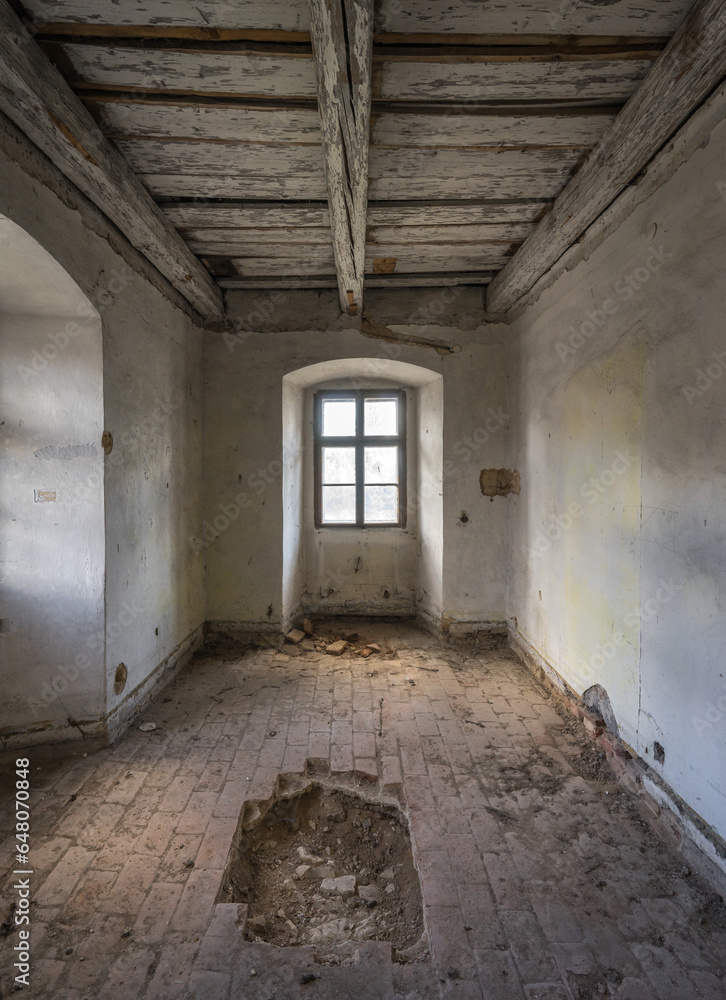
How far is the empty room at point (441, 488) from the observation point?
178cm

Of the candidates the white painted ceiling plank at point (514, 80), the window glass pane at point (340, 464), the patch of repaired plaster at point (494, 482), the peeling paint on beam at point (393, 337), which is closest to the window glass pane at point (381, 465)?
the window glass pane at point (340, 464)

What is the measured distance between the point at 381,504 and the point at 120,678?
3184 millimetres

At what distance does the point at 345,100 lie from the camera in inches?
76.8

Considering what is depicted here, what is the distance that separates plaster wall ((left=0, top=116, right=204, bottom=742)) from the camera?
7.90 ft

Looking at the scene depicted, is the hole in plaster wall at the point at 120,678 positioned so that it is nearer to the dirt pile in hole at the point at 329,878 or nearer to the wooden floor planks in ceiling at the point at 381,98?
the dirt pile in hole at the point at 329,878

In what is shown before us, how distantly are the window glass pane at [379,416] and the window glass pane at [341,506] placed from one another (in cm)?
71

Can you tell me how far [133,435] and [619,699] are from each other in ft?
11.0

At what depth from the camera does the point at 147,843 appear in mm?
2197

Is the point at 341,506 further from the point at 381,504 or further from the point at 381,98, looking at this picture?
the point at 381,98

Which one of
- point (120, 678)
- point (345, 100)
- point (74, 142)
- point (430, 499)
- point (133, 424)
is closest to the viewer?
point (345, 100)

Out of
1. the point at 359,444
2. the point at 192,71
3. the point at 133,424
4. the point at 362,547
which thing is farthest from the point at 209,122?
the point at 362,547

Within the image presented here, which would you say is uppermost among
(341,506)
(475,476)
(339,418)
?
(339,418)

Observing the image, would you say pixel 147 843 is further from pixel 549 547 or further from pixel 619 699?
pixel 549 547

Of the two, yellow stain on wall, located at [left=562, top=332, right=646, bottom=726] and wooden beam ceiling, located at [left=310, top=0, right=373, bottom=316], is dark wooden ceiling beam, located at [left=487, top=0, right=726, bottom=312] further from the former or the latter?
wooden beam ceiling, located at [left=310, top=0, right=373, bottom=316]
